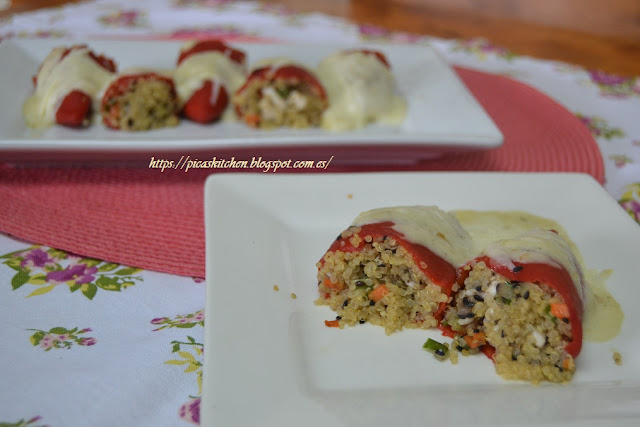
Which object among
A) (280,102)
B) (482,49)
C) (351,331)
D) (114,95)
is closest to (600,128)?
(482,49)

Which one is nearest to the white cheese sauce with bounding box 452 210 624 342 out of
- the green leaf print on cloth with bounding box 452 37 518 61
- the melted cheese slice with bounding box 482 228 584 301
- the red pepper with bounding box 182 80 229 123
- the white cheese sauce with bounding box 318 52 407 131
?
the melted cheese slice with bounding box 482 228 584 301

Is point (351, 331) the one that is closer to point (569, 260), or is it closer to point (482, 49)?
point (569, 260)

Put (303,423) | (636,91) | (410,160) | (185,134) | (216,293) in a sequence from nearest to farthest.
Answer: (303,423)
(216,293)
(410,160)
(185,134)
(636,91)

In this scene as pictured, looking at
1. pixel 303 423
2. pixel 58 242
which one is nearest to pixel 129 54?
pixel 58 242

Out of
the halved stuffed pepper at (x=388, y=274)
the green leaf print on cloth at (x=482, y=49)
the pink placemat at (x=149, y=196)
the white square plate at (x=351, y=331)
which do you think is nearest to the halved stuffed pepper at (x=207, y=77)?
the pink placemat at (x=149, y=196)

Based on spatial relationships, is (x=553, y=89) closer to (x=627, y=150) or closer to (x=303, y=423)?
(x=627, y=150)
